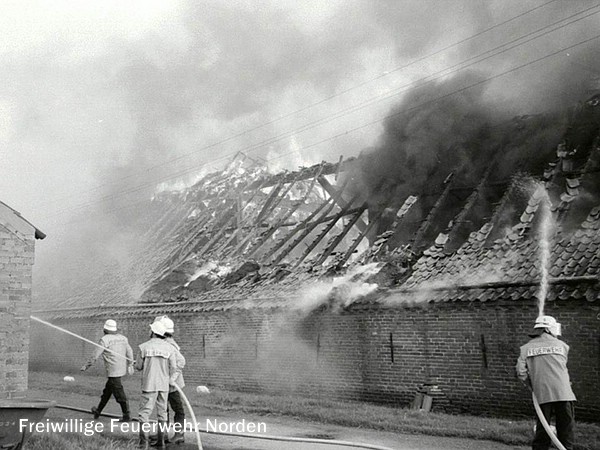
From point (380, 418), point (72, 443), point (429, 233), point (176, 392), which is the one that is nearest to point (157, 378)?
point (176, 392)

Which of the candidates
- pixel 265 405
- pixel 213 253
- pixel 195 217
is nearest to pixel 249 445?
pixel 265 405

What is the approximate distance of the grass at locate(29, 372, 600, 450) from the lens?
321 inches

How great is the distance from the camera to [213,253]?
19297 millimetres

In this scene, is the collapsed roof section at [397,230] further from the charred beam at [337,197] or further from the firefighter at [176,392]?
the firefighter at [176,392]

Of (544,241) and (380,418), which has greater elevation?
(544,241)

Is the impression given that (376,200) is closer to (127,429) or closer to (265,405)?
(265,405)

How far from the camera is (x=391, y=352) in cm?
1191

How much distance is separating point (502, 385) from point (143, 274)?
13946 mm

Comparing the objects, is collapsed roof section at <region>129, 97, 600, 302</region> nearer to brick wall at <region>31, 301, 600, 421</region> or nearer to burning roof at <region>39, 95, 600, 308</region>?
burning roof at <region>39, 95, 600, 308</region>

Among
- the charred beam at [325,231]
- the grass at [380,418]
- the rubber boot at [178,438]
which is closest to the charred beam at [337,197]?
the charred beam at [325,231]

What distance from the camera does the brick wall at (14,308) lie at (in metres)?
9.90

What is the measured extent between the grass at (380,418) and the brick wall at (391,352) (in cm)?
62

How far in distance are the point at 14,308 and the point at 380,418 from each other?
6.43 meters

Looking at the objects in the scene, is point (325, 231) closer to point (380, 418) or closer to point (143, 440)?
point (380, 418)
